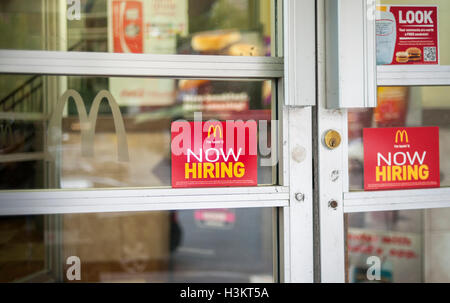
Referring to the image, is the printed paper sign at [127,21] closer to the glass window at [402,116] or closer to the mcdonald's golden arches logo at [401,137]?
the glass window at [402,116]

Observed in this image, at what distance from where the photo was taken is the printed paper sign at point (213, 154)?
1.74 metres

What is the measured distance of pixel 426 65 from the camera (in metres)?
1.86

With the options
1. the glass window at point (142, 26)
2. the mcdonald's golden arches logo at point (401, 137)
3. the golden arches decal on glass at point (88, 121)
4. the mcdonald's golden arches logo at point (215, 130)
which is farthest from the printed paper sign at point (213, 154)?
the mcdonald's golden arches logo at point (401, 137)

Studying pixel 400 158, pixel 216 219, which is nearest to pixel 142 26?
pixel 400 158

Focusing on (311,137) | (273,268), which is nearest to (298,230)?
(273,268)

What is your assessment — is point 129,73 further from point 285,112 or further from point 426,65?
point 426,65

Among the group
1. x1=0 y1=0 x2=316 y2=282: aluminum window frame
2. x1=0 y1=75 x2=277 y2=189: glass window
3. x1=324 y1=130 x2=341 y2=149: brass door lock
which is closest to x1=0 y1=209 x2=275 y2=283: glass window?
x1=0 y1=0 x2=316 y2=282: aluminum window frame

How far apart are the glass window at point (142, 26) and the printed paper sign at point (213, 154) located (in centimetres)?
32

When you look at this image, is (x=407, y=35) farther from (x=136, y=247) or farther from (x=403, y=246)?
(x=136, y=247)

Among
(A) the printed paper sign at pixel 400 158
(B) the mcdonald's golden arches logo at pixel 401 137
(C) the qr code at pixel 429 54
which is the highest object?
(C) the qr code at pixel 429 54

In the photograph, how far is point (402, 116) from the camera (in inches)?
75.0

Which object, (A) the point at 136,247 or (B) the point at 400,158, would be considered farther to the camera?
(A) the point at 136,247

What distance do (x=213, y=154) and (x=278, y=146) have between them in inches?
10.8
